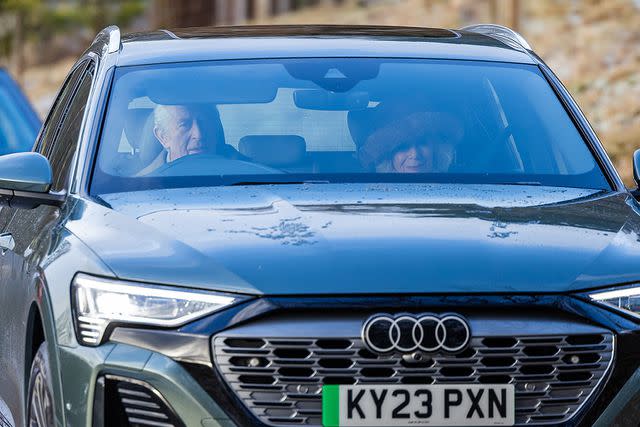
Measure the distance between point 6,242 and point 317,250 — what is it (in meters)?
1.68

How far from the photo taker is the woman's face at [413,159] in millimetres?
5934

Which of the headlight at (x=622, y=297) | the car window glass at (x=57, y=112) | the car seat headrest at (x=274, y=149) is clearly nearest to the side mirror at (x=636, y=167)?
the car seat headrest at (x=274, y=149)

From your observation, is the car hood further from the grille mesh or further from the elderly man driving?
the elderly man driving

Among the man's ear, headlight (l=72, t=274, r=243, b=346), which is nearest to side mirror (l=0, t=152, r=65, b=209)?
the man's ear

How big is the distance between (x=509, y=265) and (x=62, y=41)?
5417 centimetres

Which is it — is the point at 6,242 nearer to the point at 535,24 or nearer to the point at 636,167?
the point at 636,167

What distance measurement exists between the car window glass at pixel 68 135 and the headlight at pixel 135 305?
1188 mm

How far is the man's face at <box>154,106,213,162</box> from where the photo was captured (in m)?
5.96

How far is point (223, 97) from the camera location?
6230 mm

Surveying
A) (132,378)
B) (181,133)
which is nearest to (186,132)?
(181,133)

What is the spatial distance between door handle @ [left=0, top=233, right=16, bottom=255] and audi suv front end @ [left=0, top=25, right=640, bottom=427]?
4cm

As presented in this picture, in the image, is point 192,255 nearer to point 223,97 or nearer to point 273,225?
point 273,225

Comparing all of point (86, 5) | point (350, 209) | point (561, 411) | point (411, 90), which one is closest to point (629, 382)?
point (561, 411)

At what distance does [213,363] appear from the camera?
15.1 ft
